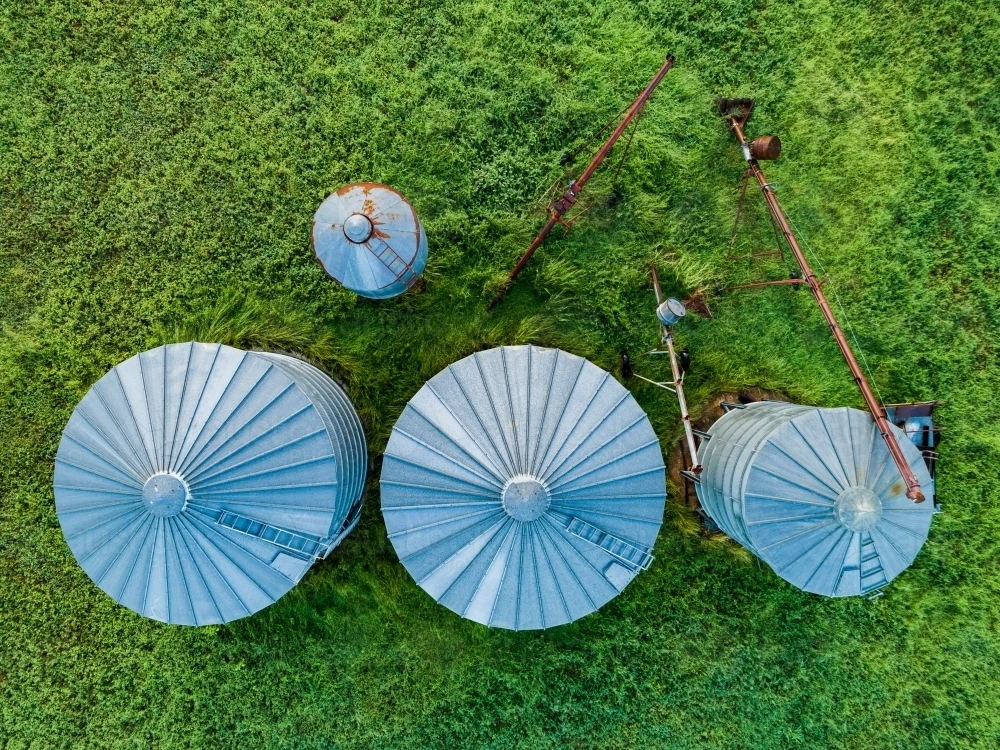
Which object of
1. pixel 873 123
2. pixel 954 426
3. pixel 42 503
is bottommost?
pixel 954 426

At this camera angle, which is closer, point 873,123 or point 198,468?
point 198,468

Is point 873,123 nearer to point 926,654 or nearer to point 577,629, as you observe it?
point 926,654

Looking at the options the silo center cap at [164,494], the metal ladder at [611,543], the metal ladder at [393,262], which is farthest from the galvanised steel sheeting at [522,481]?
the silo center cap at [164,494]

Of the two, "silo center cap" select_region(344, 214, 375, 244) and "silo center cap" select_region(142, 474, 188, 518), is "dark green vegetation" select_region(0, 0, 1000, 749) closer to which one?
"silo center cap" select_region(344, 214, 375, 244)

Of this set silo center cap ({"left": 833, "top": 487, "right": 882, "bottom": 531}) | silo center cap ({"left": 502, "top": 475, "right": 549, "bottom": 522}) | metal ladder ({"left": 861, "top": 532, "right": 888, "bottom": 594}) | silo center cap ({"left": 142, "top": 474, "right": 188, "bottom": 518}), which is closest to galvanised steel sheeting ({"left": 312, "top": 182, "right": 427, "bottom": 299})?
silo center cap ({"left": 142, "top": 474, "right": 188, "bottom": 518})

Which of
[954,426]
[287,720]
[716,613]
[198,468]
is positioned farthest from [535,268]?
[287,720]

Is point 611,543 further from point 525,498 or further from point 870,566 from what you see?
point 870,566

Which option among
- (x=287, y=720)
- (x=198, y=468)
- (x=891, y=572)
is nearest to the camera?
(x=198, y=468)
